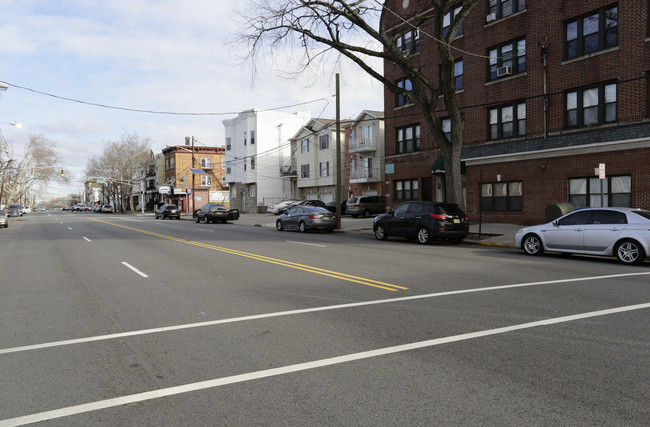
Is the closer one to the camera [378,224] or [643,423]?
[643,423]

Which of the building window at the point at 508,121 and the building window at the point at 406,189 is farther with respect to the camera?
the building window at the point at 406,189

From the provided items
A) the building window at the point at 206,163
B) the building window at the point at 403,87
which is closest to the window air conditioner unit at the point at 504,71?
the building window at the point at 403,87

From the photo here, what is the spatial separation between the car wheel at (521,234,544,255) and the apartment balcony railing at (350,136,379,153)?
30297 millimetres

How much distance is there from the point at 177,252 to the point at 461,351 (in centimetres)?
1161

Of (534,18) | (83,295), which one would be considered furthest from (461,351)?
(534,18)

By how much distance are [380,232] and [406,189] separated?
1391cm

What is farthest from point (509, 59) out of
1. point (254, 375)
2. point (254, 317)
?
point (254, 375)

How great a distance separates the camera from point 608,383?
414 centimetres

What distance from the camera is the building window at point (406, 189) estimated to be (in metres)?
32.7

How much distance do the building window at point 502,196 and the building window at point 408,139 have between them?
673 cm

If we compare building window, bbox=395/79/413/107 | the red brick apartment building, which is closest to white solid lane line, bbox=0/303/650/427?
the red brick apartment building

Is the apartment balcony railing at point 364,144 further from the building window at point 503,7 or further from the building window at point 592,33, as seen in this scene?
the building window at point 592,33

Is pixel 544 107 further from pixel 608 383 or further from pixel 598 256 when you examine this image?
pixel 608 383

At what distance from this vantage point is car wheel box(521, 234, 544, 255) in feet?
46.3
